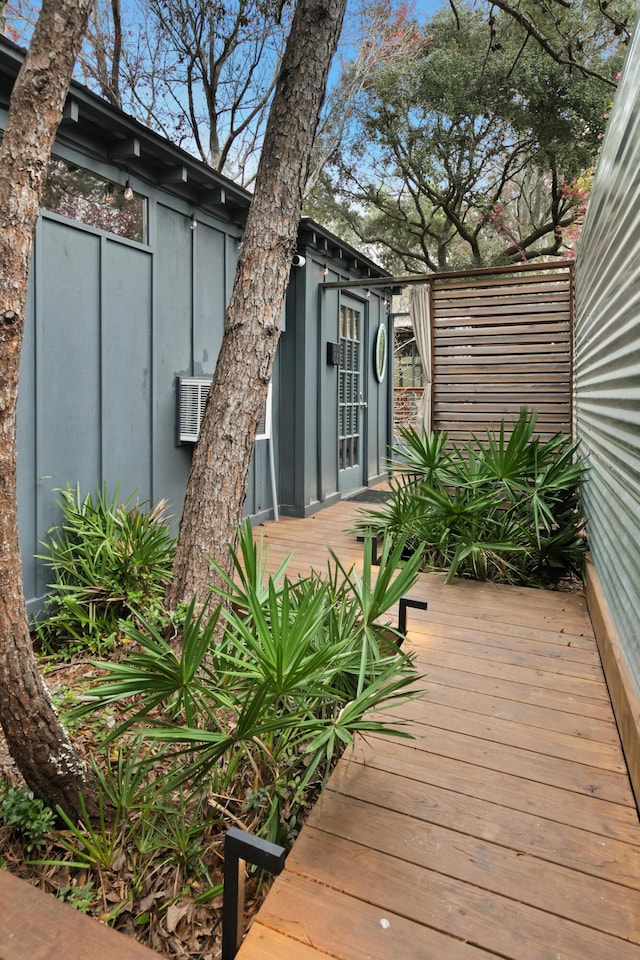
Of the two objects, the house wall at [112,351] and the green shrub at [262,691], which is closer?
the green shrub at [262,691]

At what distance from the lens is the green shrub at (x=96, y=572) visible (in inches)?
123

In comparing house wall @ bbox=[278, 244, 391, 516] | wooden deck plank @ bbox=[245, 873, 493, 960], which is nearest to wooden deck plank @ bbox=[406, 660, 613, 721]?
wooden deck plank @ bbox=[245, 873, 493, 960]

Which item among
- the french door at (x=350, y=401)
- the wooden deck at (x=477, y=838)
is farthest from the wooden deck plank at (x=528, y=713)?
the french door at (x=350, y=401)

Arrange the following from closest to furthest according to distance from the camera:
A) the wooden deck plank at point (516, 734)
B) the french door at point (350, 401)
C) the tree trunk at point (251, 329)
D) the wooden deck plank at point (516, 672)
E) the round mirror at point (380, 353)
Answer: the wooden deck plank at point (516, 734) < the wooden deck plank at point (516, 672) < the tree trunk at point (251, 329) < the french door at point (350, 401) < the round mirror at point (380, 353)

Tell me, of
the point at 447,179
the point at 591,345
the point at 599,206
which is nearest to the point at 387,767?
the point at 591,345

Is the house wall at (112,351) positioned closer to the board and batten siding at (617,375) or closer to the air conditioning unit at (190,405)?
the air conditioning unit at (190,405)

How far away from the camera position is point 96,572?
3250 millimetres

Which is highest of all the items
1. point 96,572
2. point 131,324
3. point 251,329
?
point 131,324

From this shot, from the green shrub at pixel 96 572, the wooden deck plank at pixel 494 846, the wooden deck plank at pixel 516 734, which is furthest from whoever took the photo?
the green shrub at pixel 96 572

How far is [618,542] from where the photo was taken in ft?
8.05

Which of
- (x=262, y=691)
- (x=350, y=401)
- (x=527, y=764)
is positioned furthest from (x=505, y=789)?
(x=350, y=401)

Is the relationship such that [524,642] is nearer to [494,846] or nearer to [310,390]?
[494,846]

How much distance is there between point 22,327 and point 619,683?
2.18 meters

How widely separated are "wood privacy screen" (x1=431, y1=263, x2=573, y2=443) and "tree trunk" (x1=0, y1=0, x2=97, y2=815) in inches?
136
